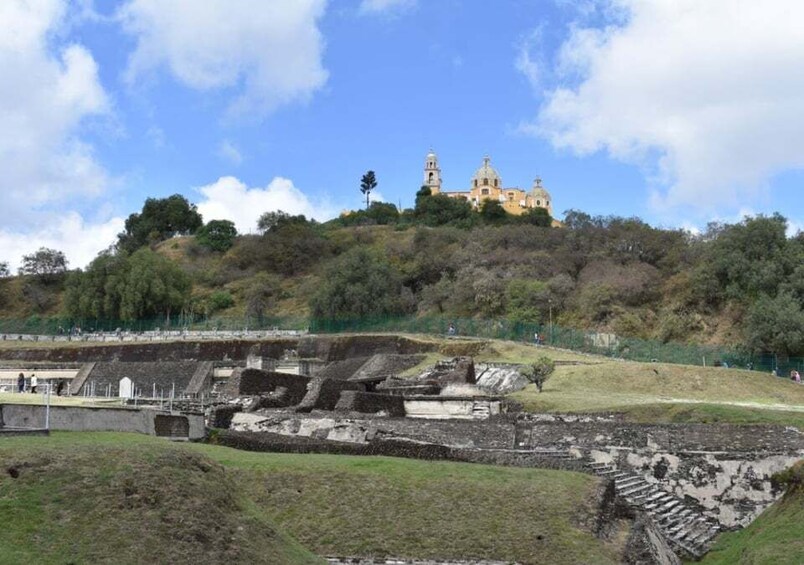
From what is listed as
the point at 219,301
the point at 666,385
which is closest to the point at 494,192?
the point at 219,301

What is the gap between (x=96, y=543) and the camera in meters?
12.8

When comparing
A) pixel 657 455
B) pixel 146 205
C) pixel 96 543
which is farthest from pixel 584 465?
pixel 146 205

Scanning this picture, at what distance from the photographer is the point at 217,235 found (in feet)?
385

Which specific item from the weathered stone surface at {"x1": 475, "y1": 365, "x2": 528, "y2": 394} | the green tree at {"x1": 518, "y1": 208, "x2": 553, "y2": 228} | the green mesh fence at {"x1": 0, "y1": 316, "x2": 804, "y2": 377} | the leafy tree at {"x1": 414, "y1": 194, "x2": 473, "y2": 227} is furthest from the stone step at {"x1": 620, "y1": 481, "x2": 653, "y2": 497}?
the leafy tree at {"x1": 414, "y1": 194, "x2": 473, "y2": 227}

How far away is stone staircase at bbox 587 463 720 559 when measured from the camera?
21.1 meters

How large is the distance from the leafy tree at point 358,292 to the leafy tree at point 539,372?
29407 mm

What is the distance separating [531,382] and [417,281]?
4714cm

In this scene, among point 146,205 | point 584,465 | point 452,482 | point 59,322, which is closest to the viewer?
point 452,482

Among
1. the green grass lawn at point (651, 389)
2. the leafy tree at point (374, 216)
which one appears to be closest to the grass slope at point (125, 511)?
the green grass lawn at point (651, 389)

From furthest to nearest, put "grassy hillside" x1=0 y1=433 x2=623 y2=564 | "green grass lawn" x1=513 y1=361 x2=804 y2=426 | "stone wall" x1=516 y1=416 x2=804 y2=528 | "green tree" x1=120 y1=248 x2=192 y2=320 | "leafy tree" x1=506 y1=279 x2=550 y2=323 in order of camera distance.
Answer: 1. "green tree" x1=120 y1=248 x2=192 y2=320
2. "leafy tree" x1=506 y1=279 x2=550 y2=323
3. "green grass lawn" x1=513 y1=361 x2=804 y2=426
4. "stone wall" x1=516 y1=416 x2=804 y2=528
5. "grassy hillside" x1=0 y1=433 x2=623 y2=564

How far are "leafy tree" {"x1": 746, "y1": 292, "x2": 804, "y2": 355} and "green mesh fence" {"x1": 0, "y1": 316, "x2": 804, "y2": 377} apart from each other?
59cm

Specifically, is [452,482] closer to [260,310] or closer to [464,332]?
[464,332]

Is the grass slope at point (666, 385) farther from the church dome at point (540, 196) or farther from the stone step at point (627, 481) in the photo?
the church dome at point (540, 196)

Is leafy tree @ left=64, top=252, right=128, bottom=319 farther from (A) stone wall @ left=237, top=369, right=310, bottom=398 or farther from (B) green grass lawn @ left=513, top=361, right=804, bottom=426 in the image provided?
(B) green grass lawn @ left=513, top=361, right=804, bottom=426
